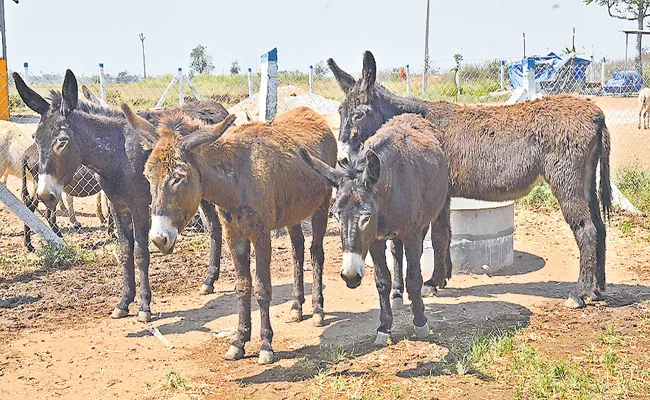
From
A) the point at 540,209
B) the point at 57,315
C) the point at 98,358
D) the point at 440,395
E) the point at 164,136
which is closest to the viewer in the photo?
the point at 440,395

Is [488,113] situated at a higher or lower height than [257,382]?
higher

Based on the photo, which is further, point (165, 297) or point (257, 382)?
point (165, 297)

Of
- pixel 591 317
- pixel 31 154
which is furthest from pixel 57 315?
pixel 591 317

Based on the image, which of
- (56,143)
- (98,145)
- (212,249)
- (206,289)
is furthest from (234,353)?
(56,143)

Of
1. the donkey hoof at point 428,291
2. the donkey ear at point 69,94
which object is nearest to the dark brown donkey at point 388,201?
the donkey hoof at point 428,291

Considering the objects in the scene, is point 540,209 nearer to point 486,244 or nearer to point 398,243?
point 486,244

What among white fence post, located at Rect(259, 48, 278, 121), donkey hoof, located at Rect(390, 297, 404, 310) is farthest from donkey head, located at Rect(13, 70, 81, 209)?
white fence post, located at Rect(259, 48, 278, 121)

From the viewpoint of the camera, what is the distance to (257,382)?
432 centimetres

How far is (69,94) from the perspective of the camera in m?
5.50

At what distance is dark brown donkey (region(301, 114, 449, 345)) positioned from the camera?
4223 mm

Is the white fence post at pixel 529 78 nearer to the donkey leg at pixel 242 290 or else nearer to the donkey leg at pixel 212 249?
the donkey leg at pixel 212 249

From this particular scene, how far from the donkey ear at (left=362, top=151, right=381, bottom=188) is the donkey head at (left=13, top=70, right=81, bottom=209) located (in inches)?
109

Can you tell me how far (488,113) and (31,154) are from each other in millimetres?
5625

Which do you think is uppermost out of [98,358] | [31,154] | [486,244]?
[31,154]
